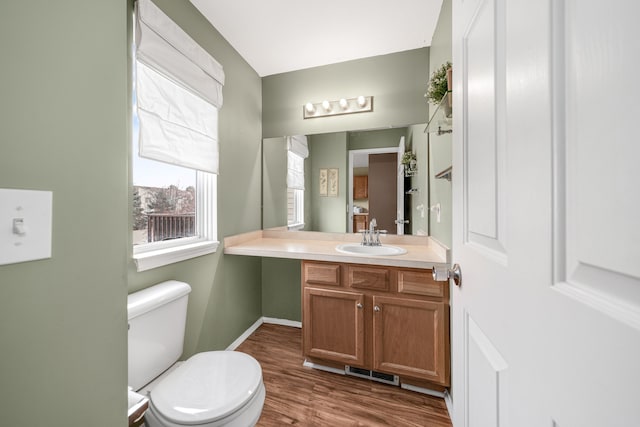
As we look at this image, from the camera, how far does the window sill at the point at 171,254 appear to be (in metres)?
1.29

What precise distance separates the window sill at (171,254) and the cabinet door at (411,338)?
121 cm

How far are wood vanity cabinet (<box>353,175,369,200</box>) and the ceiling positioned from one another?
107cm

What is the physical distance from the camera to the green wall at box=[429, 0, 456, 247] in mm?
1484

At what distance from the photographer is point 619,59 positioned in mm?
244

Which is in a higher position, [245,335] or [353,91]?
[353,91]

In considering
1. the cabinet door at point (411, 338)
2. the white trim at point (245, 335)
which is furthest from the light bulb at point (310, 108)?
the white trim at point (245, 335)

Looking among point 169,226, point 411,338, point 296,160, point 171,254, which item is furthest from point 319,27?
point 411,338

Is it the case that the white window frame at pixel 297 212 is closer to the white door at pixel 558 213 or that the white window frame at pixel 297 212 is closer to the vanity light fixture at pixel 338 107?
the vanity light fixture at pixel 338 107

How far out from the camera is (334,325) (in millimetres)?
1716

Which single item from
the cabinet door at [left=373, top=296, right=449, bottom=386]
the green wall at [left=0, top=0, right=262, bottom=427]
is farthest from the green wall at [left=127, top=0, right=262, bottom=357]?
the cabinet door at [left=373, top=296, right=449, bottom=386]

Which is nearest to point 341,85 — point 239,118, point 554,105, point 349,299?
point 239,118

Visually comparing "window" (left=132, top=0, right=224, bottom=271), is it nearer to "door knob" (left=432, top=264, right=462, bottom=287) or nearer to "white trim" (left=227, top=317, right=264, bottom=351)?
"white trim" (left=227, top=317, right=264, bottom=351)

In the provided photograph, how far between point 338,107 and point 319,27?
2.07 feet

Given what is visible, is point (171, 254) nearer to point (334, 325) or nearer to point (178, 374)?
point (178, 374)
